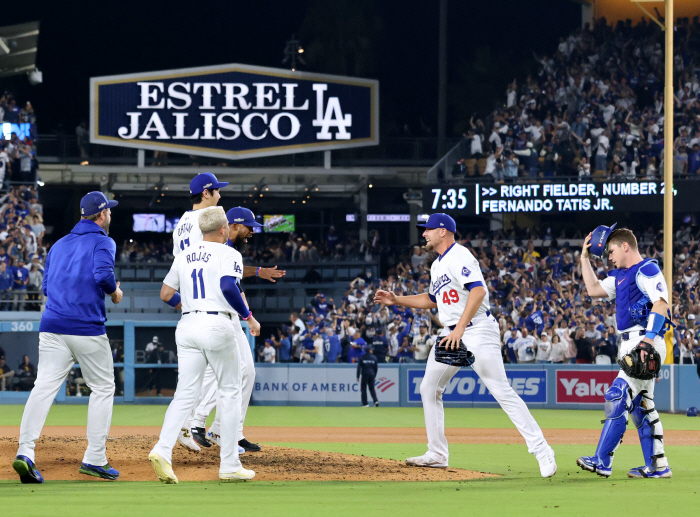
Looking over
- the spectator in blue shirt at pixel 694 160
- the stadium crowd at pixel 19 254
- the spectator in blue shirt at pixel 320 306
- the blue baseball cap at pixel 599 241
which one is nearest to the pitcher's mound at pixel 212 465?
the blue baseball cap at pixel 599 241

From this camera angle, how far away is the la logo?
1304 inches

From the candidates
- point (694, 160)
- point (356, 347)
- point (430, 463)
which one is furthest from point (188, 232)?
point (694, 160)

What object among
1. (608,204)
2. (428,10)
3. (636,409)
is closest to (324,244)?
(608,204)

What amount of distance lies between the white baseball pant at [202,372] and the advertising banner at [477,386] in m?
14.1

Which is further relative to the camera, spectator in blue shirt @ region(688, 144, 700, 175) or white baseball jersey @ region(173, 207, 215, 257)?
spectator in blue shirt @ region(688, 144, 700, 175)

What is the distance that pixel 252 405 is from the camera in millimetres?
22125

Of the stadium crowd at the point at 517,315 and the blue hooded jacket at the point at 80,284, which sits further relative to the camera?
the stadium crowd at the point at 517,315

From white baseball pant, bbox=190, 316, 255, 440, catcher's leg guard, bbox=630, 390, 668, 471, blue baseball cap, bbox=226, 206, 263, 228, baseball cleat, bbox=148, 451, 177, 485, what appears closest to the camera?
baseball cleat, bbox=148, 451, 177, 485

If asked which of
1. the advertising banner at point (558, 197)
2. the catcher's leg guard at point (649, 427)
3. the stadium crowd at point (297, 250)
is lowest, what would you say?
the catcher's leg guard at point (649, 427)

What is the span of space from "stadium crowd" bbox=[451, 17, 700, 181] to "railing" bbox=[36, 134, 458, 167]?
373 cm

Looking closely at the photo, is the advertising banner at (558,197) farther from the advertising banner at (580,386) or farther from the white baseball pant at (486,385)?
the white baseball pant at (486,385)

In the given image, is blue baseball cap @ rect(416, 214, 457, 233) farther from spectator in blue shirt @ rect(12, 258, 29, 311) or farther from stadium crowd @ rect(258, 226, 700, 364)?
spectator in blue shirt @ rect(12, 258, 29, 311)

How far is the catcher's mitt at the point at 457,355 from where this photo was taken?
7.87m

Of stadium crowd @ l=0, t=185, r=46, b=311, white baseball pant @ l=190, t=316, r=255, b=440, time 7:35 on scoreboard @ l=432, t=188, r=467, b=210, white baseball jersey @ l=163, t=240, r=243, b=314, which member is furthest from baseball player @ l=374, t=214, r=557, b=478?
time 7:35 on scoreboard @ l=432, t=188, r=467, b=210
